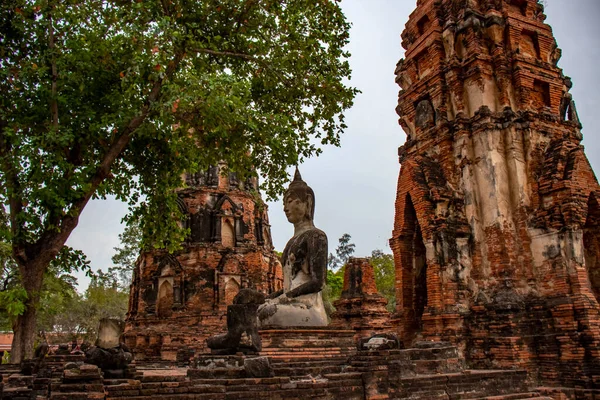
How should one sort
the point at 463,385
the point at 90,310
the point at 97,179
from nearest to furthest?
the point at 463,385 < the point at 97,179 < the point at 90,310

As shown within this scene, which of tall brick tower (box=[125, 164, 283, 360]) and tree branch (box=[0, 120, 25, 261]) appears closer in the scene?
tree branch (box=[0, 120, 25, 261])

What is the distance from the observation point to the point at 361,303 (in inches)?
644

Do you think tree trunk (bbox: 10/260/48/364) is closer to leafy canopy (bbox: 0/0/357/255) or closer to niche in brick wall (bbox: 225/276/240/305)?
leafy canopy (bbox: 0/0/357/255)

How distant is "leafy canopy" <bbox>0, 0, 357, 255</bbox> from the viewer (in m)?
9.04

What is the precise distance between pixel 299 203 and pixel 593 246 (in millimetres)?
7140

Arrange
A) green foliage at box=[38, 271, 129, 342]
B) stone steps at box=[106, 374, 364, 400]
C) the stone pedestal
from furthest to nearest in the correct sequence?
green foliage at box=[38, 271, 129, 342]
the stone pedestal
stone steps at box=[106, 374, 364, 400]

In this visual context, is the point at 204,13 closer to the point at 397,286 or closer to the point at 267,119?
the point at 267,119

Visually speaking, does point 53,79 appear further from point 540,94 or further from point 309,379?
point 540,94

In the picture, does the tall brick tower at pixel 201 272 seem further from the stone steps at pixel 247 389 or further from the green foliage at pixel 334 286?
the stone steps at pixel 247 389

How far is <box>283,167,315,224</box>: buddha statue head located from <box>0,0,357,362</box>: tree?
70.9 inches

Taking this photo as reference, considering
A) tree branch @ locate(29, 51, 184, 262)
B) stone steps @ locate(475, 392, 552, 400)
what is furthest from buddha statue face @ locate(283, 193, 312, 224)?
stone steps @ locate(475, 392, 552, 400)

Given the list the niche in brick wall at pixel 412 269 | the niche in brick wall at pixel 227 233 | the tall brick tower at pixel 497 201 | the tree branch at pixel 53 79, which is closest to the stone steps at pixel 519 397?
the tall brick tower at pixel 497 201

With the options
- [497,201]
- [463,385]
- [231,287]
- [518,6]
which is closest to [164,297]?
[231,287]

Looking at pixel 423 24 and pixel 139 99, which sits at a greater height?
pixel 423 24
